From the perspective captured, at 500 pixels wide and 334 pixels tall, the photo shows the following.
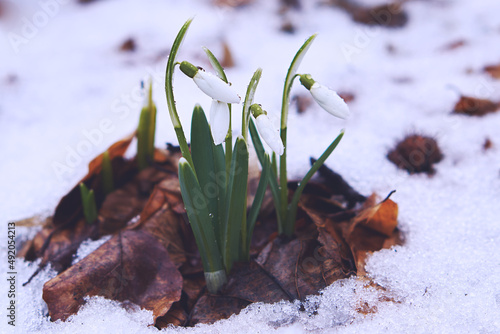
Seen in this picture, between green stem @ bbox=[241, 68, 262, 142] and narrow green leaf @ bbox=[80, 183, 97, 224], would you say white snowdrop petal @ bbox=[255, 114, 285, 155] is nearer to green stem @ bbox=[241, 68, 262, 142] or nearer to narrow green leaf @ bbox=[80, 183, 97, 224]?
green stem @ bbox=[241, 68, 262, 142]

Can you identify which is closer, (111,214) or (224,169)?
(224,169)

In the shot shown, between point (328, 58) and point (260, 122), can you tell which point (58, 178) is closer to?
point (260, 122)

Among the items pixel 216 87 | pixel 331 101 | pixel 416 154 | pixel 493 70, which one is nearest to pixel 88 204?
pixel 216 87

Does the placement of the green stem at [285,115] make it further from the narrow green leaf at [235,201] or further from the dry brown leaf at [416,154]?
the dry brown leaf at [416,154]

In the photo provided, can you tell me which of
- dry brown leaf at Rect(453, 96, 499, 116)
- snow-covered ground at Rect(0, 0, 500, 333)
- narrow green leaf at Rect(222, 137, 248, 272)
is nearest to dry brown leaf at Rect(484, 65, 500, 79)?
snow-covered ground at Rect(0, 0, 500, 333)

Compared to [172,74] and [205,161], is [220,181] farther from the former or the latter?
[172,74]
